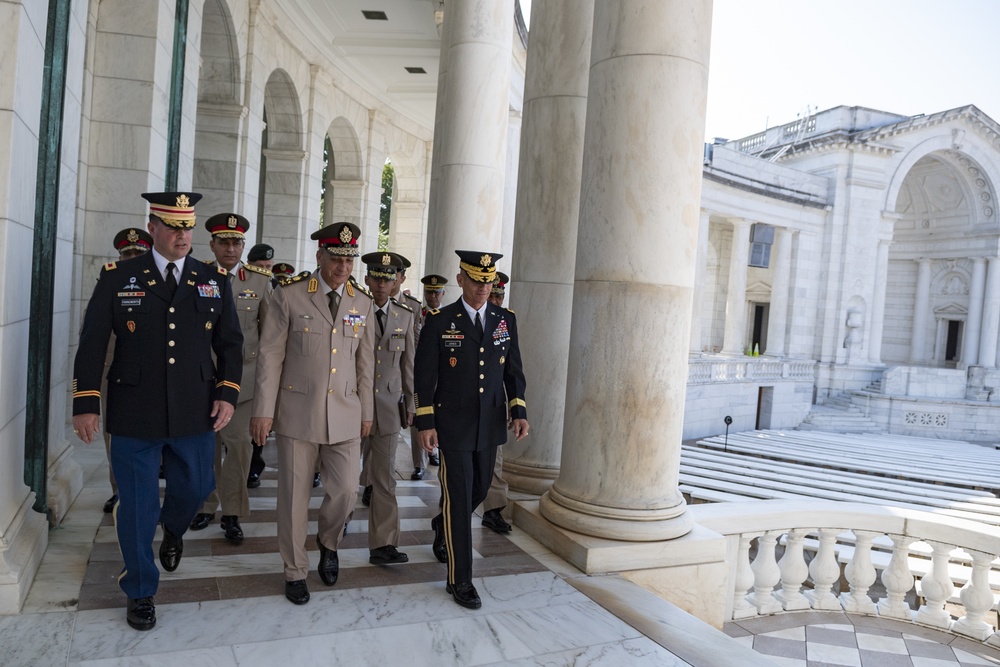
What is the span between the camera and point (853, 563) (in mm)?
8008

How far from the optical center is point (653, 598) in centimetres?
608

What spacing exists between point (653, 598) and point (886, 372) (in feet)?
136

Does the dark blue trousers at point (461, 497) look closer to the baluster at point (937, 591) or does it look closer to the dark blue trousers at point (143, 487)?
the dark blue trousers at point (143, 487)

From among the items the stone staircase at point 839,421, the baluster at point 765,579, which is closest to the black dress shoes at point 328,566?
the baluster at point 765,579

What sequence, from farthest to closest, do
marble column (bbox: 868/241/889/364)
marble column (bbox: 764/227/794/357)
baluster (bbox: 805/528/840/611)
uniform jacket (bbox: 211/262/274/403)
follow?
marble column (bbox: 868/241/889/364) < marble column (bbox: 764/227/794/357) < baluster (bbox: 805/528/840/611) < uniform jacket (bbox: 211/262/274/403)

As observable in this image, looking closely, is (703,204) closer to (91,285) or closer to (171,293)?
(91,285)

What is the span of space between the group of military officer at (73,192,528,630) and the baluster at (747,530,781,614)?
130 inches

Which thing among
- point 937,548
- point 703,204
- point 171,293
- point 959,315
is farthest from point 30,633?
point 959,315

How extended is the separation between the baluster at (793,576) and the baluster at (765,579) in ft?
0.34

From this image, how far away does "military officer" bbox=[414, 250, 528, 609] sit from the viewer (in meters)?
5.80

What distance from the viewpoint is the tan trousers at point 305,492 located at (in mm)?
5488

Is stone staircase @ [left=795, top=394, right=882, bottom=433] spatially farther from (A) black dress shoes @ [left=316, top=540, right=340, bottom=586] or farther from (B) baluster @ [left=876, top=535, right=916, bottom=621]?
(A) black dress shoes @ [left=316, top=540, right=340, bottom=586]

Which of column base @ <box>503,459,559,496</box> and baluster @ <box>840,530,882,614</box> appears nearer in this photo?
baluster @ <box>840,530,882,614</box>

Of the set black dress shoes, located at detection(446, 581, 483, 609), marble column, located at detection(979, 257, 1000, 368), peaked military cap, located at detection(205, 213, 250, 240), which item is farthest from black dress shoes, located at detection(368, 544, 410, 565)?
marble column, located at detection(979, 257, 1000, 368)
